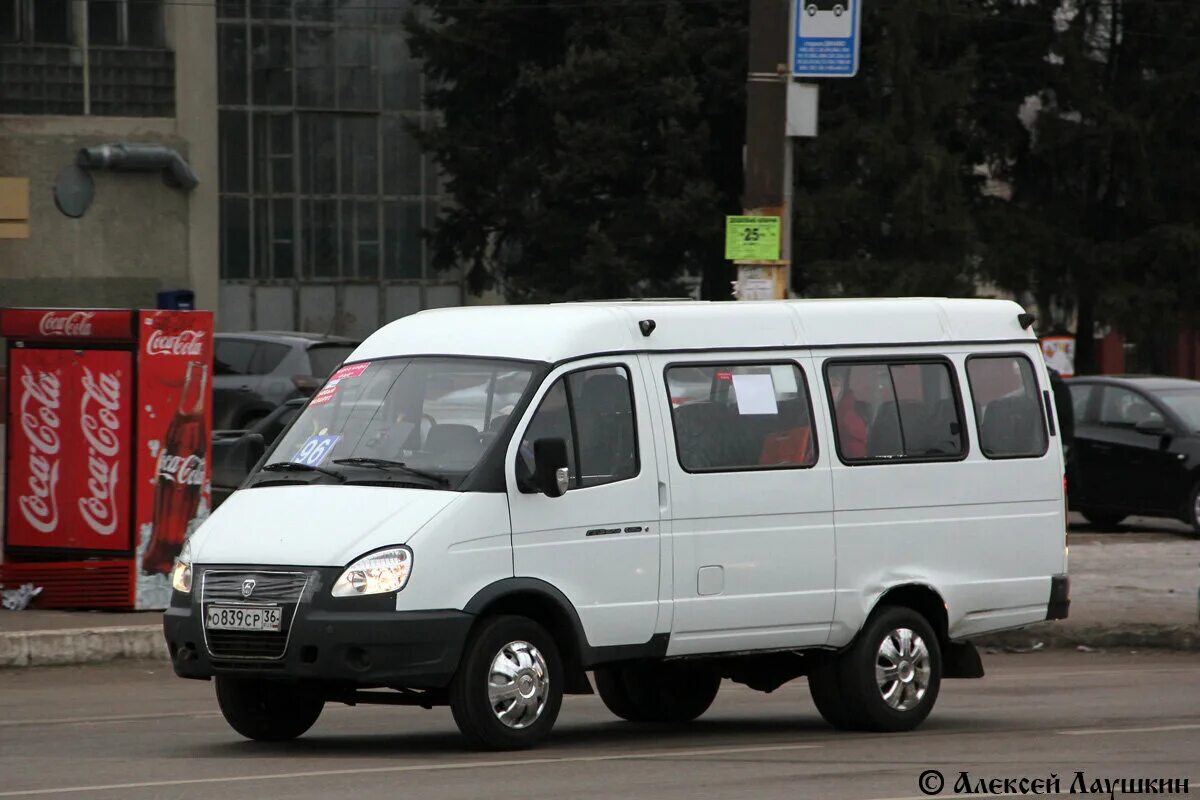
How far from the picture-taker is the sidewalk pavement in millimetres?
13586

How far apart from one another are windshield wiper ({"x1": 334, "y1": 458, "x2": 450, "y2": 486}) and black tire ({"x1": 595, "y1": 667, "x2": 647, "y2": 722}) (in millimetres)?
2237

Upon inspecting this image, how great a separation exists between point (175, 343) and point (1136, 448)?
38.6ft

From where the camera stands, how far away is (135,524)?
14383 mm

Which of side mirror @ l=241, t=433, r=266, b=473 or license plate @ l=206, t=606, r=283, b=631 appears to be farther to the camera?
side mirror @ l=241, t=433, r=266, b=473

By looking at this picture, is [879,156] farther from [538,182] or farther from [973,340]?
[973,340]

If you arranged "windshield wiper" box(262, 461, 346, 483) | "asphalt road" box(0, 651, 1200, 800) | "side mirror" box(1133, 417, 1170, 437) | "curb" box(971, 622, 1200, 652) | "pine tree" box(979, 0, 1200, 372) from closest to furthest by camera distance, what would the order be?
"asphalt road" box(0, 651, 1200, 800) < "windshield wiper" box(262, 461, 346, 483) < "curb" box(971, 622, 1200, 652) < "side mirror" box(1133, 417, 1170, 437) < "pine tree" box(979, 0, 1200, 372)

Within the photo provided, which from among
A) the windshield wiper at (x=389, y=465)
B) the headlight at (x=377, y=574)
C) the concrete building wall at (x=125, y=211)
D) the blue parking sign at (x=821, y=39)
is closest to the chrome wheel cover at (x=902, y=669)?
the windshield wiper at (x=389, y=465)

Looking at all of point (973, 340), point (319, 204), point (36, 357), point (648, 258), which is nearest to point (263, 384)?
point (36, 357)

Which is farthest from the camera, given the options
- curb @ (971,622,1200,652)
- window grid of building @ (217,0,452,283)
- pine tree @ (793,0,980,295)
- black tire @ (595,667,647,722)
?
window grid of building @ (217,0,452,283)

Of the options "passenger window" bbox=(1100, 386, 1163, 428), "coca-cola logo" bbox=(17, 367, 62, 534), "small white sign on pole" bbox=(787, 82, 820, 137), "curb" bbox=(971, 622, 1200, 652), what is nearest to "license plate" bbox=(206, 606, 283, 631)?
"coca-cola logo" bbox=(17, 367, 62, 534)

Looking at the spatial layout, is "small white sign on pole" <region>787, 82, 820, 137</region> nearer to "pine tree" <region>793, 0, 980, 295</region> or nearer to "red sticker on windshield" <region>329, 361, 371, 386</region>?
"red sticker on windshield" <region>329, 361, 371, 386</region>

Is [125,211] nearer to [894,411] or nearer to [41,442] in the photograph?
[41,442]

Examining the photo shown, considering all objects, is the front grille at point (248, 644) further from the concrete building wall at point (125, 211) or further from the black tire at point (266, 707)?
the concrete building wall at point (125, 211)

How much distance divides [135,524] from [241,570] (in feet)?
17.8
